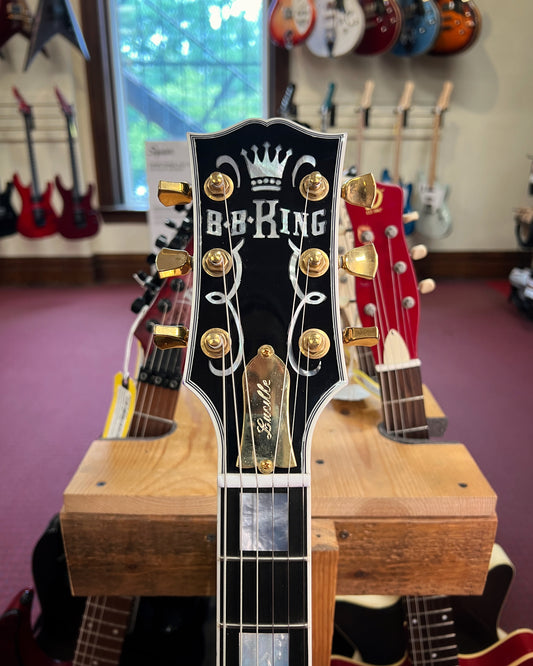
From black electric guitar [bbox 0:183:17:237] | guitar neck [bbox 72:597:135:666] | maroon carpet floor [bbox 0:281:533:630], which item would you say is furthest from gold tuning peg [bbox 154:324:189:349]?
black electric guitar [bbox 0:183:17:237]

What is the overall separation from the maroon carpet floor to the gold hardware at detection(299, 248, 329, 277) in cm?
97

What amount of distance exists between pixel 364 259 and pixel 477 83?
10.0 ft

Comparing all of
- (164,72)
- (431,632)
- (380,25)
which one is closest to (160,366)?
(431,632)

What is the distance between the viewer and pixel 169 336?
52 centimetres

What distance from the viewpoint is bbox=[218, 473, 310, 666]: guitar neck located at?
52 cm

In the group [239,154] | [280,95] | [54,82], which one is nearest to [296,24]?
[280,95]

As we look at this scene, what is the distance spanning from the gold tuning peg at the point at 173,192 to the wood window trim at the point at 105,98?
2.82 metres

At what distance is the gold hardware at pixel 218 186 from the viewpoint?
0.49 m

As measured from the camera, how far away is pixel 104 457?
75 cm

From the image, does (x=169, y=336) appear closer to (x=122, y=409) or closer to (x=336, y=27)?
(x=122, y=409)

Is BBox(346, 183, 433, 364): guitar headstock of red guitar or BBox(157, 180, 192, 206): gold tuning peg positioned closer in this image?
BBox(157, 180, 192, 206): gold tuning peg

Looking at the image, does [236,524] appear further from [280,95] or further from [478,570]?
[280,95]

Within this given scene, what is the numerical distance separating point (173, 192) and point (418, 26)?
9.09 feet

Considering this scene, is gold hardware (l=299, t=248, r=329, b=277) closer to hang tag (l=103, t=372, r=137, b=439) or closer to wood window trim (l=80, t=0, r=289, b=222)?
hang tag (l=103, t=372, r=137, b=439)
